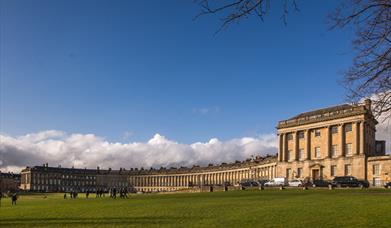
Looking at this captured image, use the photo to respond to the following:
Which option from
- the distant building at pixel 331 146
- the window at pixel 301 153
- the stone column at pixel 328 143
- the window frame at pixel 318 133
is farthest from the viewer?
the window at pixel 301 153

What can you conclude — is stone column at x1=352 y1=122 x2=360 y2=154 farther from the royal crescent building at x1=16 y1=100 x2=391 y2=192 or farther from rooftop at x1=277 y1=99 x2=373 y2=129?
rooftop at x1=277 y1=99 x2=373 y2=129

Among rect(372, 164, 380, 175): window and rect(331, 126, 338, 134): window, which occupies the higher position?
rect(331, 126, 338, 134): window

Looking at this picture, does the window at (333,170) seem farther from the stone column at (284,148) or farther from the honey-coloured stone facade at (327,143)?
the stone column at (284,148)

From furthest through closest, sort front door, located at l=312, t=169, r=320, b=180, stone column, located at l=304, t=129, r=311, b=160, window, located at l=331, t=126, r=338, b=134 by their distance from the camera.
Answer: stone column, located at l=304, t=129, r=311, b=160, front door, located at l=312, t=169, r=320, b=180, window, located at l=331, t=126, r=338, b=134

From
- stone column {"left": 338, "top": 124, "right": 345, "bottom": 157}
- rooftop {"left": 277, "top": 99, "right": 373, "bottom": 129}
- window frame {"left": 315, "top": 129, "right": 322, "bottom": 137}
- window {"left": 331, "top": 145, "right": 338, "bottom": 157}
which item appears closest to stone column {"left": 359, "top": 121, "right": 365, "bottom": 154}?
rooftop {"left": 277, "top": 99, "right": 373, "bottom": 129}

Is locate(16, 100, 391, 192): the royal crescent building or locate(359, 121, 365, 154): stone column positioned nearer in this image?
locate(16, 100, 391, 192): the royal crescent building

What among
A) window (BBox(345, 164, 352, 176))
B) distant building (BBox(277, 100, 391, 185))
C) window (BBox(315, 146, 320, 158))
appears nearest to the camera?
distant building (BBox(277, 100, 391, 185))

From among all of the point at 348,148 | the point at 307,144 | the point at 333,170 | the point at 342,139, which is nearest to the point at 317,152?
the point at 307,144

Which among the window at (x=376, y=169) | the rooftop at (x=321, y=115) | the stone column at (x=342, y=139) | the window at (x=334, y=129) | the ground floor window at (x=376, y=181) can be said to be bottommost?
the ground floor window at (x=376, y=181)

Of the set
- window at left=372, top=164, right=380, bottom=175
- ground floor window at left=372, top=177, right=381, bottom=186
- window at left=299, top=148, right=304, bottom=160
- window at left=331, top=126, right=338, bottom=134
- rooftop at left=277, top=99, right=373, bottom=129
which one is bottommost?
ground floor window at left=372, top=177, right=381, bottom=186

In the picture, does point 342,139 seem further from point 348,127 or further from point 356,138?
point 356,138

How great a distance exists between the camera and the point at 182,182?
177m

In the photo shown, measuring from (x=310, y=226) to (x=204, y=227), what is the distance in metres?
4.50

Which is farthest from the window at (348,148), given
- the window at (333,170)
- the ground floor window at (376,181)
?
the ground floor window at (376,181)
